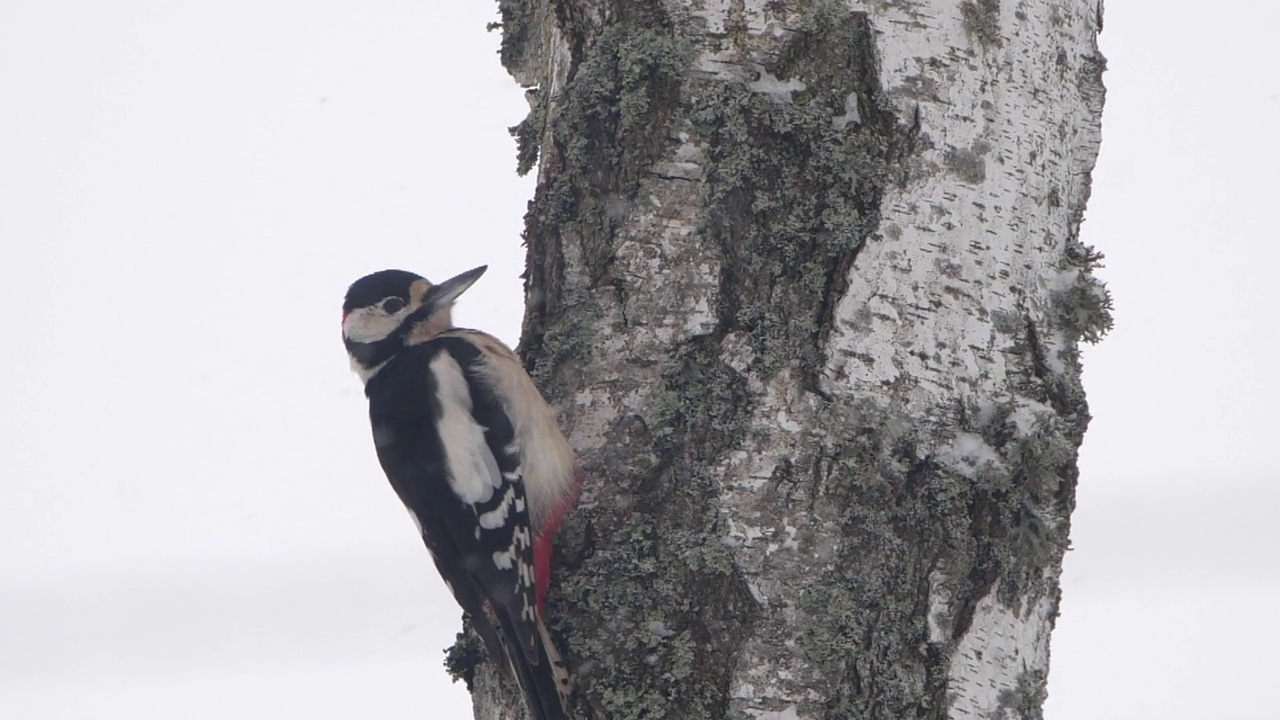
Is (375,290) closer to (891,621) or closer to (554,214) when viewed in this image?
(554,214)

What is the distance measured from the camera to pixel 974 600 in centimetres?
176

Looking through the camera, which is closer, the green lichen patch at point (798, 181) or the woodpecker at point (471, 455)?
the green lichen patch at point (798, 181)

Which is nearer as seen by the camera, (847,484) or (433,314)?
(847,484)

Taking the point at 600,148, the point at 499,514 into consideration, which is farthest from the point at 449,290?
the point at 600,148

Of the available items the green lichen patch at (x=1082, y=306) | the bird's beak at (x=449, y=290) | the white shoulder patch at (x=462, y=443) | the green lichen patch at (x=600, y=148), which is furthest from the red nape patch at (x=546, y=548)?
the bird's beak at (x=449, y=290)

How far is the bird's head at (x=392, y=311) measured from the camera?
313 centimetres

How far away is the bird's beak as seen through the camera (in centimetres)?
308

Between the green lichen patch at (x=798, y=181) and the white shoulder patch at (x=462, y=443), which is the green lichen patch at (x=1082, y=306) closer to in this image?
the green lichen patch at (x=798, y=181)

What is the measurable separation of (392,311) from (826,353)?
1644mm

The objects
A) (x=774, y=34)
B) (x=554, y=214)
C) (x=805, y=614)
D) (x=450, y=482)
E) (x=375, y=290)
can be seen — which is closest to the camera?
(x=805, y=614)

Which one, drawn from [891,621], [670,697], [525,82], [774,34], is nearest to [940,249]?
[774,34]

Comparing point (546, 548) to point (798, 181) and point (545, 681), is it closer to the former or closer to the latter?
point (545, 681)

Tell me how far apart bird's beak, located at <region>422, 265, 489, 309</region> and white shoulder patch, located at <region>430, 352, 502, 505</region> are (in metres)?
0.34

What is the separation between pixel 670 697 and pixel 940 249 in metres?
0.76
